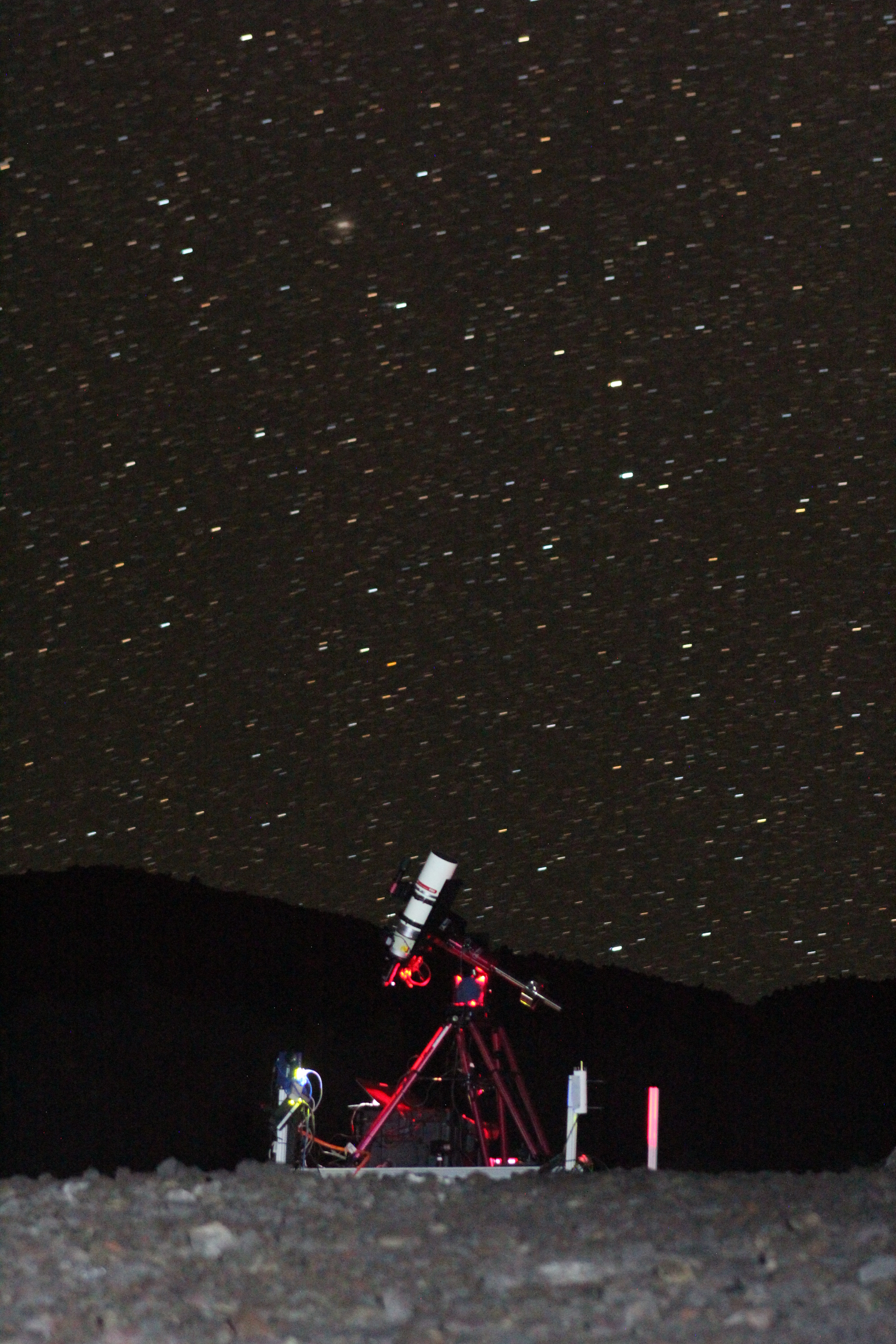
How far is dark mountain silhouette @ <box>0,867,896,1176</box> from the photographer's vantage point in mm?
8234

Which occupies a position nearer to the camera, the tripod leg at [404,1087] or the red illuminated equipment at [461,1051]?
the tripod leg at [404,1087]

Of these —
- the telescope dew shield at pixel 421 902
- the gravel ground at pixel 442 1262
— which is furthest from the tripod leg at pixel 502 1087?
the gravel ground at pixel 442 1262

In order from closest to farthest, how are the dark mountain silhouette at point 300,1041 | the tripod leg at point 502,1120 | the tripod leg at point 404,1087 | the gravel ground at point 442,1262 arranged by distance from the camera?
the gravel ground at point 442,1262 → the tripod leg at point 404,1087 → the tripod leg at point 502,1120 → the dark mountain silhouette at point 300,1041

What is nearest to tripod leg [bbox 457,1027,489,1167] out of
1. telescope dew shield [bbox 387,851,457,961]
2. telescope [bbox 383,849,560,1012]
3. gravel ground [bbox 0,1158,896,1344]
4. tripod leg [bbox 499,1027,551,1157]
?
tripod leg [bbox 499,1027,551,1157]

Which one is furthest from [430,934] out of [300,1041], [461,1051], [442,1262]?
[442,1262]

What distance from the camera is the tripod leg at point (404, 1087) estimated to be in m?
6.39

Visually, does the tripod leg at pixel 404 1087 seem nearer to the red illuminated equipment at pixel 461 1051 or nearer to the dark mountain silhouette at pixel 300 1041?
the red illuminated equipment at pixel 461 1051

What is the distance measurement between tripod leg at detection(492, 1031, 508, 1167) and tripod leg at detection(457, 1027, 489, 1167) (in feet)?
0.24

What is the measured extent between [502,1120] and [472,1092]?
21 centimetres

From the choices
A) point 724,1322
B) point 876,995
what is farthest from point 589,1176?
point 876,995

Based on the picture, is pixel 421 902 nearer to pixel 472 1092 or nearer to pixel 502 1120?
pixel 472 1092

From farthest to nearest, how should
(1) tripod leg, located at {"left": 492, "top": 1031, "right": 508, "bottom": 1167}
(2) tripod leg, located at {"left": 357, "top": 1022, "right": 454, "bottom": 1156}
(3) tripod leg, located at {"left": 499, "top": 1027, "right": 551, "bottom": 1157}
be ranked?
1. (3) tripod leg, located at {"left": 499, "top": 1027, "right": 551, "bottom": 1157}
2. (1) tripod leg, located at {"left": 492, "top": 1031, "right": 508, "bottom": 1167}
3. (2) tripod leg, located at {"left": 357, "top": 1022, "right": 454, "bottom": 1156}

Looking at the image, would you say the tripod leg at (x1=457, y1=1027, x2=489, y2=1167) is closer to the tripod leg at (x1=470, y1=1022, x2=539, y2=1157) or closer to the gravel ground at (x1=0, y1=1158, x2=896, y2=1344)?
the tripod leg at (x1=470, y1=1022, x2=539, y2=1157)

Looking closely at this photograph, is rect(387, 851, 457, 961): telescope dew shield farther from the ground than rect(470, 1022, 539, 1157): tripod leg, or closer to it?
farther from the ground
